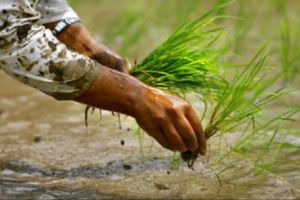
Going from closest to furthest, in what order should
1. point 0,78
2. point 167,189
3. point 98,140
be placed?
point 167,189 < point 98,140 < point 0,78

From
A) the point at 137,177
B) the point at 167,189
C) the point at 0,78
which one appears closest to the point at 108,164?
the point at 137,177

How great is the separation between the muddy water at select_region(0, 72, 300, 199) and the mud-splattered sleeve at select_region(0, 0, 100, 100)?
1.67 feet

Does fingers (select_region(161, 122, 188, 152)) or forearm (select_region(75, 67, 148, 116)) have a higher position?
forearm (select_region(75, 67, 148, 116))

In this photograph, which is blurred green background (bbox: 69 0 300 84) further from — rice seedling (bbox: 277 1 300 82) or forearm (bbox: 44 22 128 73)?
forearm (bbox: 44 22 128 73)

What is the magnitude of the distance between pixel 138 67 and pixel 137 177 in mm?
484

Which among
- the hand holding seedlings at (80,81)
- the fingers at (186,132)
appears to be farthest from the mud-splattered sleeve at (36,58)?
the fingers at (186,132)

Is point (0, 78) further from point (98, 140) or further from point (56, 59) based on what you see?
point (56, 59)

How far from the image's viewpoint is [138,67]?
307cm

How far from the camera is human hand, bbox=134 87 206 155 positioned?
8.00ft

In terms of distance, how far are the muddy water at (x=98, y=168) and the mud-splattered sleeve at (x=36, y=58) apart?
0.51m

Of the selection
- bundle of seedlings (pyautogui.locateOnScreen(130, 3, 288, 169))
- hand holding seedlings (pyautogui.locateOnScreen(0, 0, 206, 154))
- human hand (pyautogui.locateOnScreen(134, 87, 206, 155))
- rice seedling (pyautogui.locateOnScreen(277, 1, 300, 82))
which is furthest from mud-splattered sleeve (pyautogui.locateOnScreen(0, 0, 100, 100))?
rice seedling (pyautogui.locateOnScreen(277, 1, 300, 82))

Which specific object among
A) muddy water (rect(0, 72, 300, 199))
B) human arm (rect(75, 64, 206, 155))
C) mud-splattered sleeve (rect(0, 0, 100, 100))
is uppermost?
mud-splattered sleeve (rect(0, 0, 100, 100))

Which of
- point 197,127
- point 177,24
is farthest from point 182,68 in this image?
point 177,24

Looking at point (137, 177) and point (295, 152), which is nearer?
point (137, 177)
